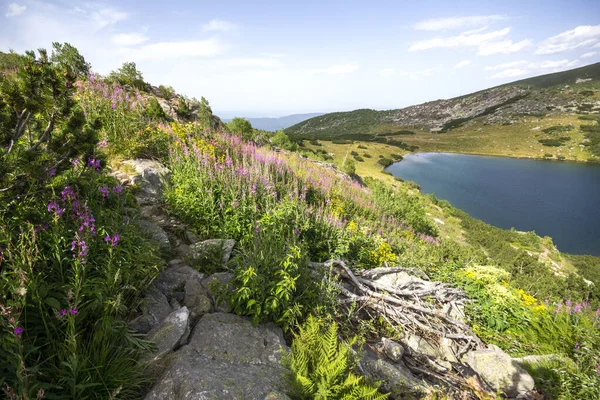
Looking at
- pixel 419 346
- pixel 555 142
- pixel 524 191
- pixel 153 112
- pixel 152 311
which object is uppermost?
pixel 153 112

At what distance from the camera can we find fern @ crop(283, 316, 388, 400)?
2396mm

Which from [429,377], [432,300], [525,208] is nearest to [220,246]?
[429,377]

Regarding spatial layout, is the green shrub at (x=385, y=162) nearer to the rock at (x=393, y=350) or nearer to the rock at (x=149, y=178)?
the rock at (x=149, y=178)

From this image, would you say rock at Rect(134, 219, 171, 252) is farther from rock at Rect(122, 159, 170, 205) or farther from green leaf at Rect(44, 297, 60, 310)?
green leaf at Rect(44, 297, 60, 310)

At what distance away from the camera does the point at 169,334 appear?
9.34 ft

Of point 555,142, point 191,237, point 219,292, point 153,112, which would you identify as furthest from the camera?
point 555,142

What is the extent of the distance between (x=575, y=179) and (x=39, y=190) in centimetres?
6793

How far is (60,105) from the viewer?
300cm

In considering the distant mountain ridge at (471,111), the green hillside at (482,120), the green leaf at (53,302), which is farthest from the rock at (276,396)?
the distant mountain ridge at (471,111)

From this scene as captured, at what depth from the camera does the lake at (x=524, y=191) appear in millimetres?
29062

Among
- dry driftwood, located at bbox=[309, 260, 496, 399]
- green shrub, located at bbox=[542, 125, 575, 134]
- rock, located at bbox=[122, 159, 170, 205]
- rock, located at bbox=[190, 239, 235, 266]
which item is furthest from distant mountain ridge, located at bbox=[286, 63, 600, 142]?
rock, located at bbox=[190, 239, 235, 266]

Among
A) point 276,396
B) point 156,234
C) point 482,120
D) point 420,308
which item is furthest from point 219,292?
point 482,120

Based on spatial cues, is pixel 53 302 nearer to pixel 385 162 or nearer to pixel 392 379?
pixel 392 379

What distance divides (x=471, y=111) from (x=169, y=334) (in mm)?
157009
